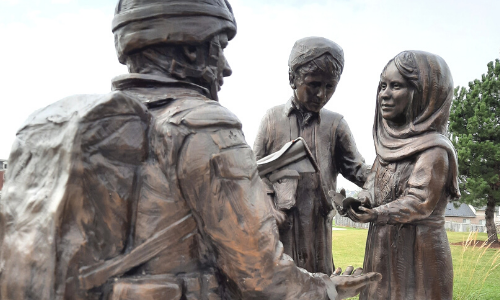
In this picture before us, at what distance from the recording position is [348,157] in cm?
302

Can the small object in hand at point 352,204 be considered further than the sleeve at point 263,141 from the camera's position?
No

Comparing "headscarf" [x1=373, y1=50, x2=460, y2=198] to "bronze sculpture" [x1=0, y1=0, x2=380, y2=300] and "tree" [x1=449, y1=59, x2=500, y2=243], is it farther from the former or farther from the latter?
"tree" [x1=449, y1=59, x2=500, y2=243]

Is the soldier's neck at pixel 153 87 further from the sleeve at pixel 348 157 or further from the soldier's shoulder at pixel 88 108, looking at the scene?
the sleeve at pixel 348 157

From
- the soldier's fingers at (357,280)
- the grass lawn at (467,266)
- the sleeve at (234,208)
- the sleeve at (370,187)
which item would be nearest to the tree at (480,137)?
the grass lawn at (467,266)

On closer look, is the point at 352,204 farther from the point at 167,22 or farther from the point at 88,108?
the point at 88,108

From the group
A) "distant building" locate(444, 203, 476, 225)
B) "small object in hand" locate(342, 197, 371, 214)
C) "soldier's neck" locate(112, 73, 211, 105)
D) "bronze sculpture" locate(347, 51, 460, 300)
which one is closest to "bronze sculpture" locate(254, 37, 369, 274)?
"small object in hand" locate(342, 197, 371, 214)

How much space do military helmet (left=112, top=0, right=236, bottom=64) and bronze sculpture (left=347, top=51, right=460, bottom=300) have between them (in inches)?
58.1

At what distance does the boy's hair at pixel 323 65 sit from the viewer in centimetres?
269

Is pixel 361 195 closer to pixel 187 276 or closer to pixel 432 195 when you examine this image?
pixel 432 195

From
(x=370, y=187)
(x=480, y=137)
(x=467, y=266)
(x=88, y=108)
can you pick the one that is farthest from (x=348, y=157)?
(x=480, y=137)

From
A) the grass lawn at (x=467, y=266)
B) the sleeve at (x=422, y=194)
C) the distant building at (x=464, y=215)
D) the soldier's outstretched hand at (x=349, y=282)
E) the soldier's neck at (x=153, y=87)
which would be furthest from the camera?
the distant building at (x=464, y=215)

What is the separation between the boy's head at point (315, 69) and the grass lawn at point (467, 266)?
161 inches

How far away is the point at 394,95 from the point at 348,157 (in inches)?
19.3

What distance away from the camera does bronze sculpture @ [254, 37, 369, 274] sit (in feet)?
8.96
